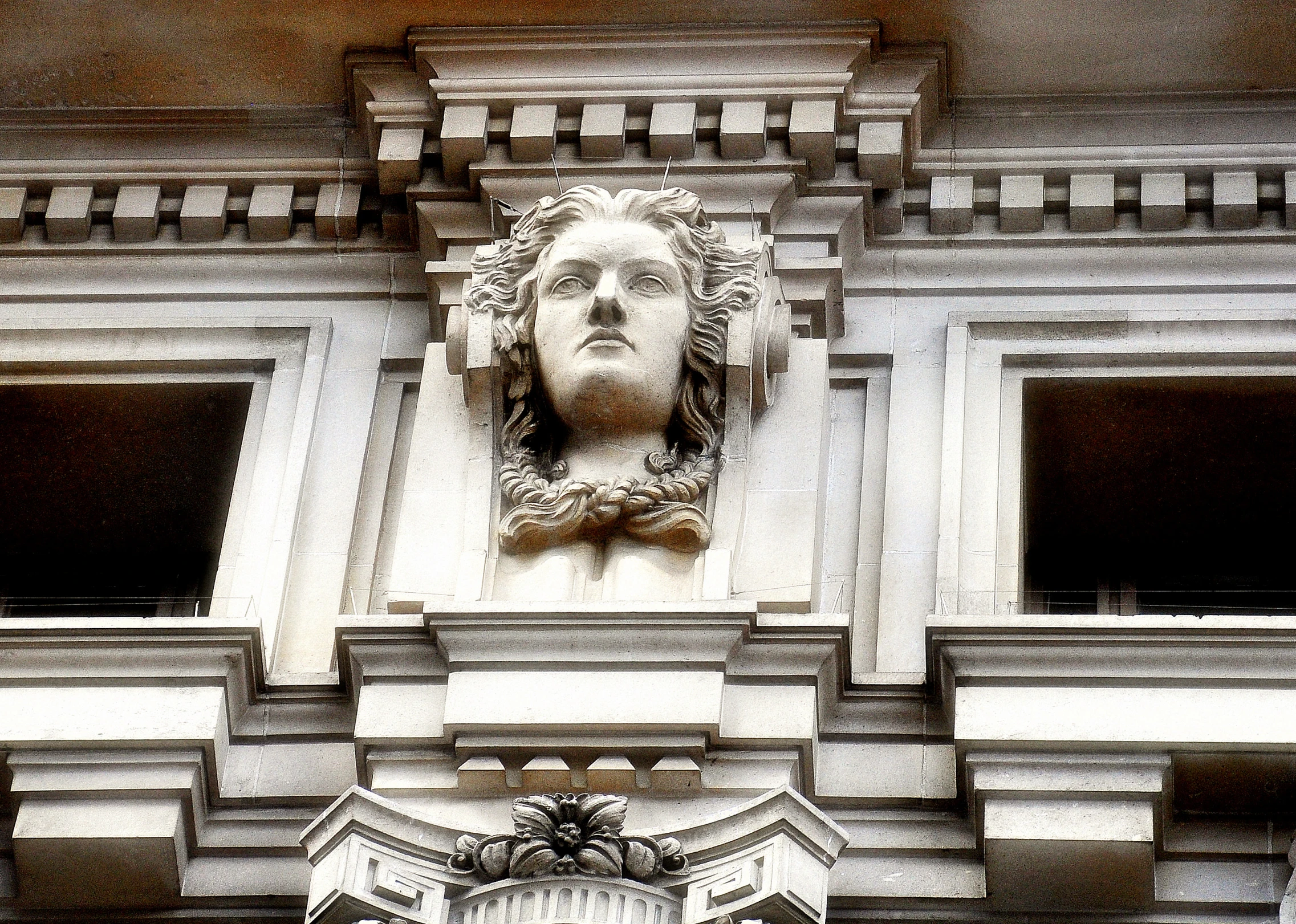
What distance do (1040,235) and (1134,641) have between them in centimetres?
292

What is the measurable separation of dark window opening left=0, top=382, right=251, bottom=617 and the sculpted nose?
2.02m

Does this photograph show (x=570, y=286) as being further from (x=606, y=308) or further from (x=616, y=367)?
(x=616, y=367)

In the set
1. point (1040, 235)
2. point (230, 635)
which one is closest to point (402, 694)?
point (230, 635)

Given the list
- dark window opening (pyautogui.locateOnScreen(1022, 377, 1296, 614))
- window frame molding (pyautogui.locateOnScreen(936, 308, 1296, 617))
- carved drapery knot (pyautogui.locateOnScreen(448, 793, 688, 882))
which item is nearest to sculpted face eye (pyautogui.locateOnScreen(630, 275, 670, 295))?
window frame molding (pyautogui.locateOnScreen(936, 308, 1296, 617))

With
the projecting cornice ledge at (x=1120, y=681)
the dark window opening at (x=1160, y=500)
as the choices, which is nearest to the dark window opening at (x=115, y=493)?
the dark window opening at (x=1160, y=500)

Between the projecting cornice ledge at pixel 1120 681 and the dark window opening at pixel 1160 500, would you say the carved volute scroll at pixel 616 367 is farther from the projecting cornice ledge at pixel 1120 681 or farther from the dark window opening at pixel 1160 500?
the dark window opening at pixel 1160 500

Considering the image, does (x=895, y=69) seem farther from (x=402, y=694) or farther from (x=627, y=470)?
(x=402, y=694)

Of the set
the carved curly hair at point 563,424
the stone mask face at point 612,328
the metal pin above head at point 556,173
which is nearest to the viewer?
the carved curly hair at point 563,424

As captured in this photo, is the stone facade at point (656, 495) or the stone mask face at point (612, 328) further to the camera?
the stone mask face at point (612, 328)

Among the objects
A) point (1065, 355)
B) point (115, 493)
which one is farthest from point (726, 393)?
point (115, 493)

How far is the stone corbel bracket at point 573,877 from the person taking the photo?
31.3ft

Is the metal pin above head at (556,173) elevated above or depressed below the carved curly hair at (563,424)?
above

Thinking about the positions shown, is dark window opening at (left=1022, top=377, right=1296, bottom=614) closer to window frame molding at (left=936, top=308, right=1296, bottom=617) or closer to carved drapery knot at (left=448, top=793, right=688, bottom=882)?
window frame molding at (left=936, top=308, right=1296, bottom=617)

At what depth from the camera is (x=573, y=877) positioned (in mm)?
9633
